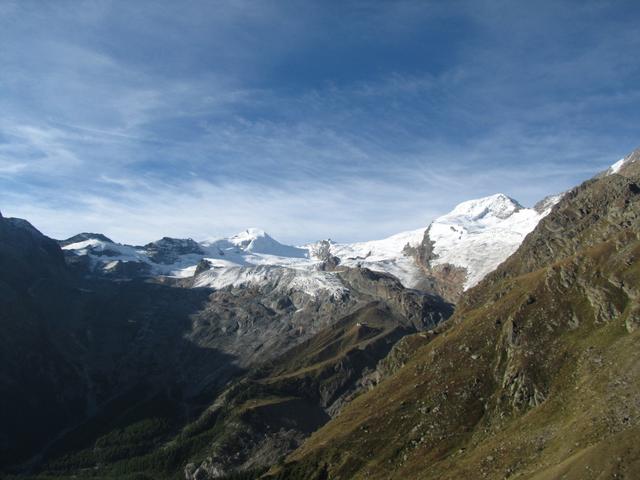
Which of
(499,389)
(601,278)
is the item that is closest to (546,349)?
(499,389)

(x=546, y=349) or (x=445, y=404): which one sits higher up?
(x=546, y=349)

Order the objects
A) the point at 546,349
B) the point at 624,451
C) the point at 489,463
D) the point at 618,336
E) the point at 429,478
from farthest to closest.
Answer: the point at 546,349 → the point at 618,336 → the point at 429,478 → the point at 489,463 → the point at 624,451

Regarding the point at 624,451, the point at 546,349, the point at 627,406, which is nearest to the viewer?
the point at 624,451

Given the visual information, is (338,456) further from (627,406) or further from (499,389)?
(627,406)

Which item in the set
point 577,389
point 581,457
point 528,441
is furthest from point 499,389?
point 581,457

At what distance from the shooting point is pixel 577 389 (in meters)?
152

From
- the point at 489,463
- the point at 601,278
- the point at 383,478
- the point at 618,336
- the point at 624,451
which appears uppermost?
the point at 601,278

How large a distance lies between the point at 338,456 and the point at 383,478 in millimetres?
29901

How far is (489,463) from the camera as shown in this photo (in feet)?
438

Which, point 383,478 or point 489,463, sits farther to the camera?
point 383,478

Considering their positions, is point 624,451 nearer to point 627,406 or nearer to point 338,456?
point 627,406

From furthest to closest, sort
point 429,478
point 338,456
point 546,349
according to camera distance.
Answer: point 338,456 < point 546,349 < point 429,478

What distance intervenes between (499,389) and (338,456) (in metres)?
57.1

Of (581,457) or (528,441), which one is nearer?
(581,457)
